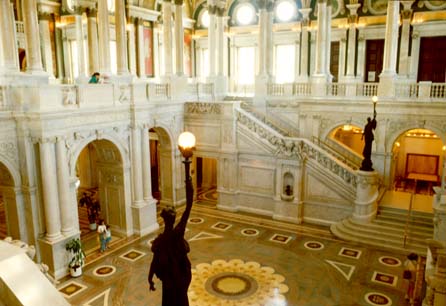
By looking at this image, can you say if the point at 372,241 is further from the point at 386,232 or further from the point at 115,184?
the point at 115,184

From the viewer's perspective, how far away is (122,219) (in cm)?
1620

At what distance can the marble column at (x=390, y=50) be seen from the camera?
17.8 metres

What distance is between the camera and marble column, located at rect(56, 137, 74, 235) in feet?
42.1

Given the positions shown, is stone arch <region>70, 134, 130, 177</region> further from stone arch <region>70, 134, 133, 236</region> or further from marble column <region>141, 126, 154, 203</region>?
marble column <region>141, 126, 154, 203</region>

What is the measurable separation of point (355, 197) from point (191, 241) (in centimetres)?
672

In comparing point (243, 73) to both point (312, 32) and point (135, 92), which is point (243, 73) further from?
point (135, 92)

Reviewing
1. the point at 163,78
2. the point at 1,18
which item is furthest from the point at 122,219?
the point at 1,18

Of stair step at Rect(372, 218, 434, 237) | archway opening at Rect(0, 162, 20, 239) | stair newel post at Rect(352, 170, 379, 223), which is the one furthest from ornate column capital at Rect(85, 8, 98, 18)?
stair step at Rect(372, 218, 434, 237)

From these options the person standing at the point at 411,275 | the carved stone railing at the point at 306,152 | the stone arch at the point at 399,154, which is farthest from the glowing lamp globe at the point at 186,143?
the stone arch at the point at 399,154

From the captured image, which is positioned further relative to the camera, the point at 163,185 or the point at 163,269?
the point at 163,185

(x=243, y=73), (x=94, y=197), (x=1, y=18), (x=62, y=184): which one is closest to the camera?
(x=62, y=184)

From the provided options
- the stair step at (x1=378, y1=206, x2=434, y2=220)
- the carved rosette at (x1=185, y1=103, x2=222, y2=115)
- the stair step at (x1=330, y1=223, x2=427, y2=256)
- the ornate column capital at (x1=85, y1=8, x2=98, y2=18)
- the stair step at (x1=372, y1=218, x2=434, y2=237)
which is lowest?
the stair step at (x1=330, y1=223, x2=427, y2=256)

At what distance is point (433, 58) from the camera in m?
21.8

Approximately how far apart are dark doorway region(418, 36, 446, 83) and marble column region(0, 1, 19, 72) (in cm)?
1977
